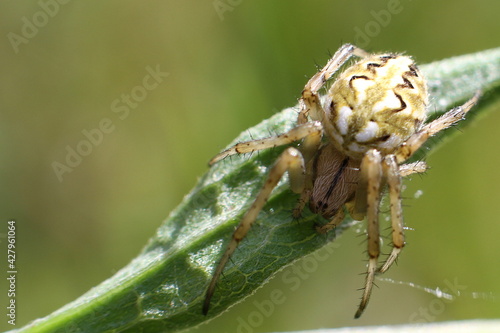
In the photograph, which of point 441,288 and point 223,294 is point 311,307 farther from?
point 223,294

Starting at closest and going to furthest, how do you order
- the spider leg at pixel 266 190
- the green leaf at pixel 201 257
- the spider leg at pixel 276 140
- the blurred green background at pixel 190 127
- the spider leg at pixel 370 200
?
the green leaf at pixel 201 257, the spider leg at pixel 266 190, the spider leg at pixel 370 200, the spider leg at pixel 276 140, the blurred green background at pixel 190 127

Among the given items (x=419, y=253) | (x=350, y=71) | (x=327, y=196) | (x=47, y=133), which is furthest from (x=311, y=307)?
(x=47, y=133)

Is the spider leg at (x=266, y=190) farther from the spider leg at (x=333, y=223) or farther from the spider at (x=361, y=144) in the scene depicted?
the spider leg at (x=333, y=223)

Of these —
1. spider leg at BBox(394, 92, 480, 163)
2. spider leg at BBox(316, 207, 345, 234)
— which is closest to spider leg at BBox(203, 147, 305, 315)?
spider leg at BBox(316, 207, 345, 234)

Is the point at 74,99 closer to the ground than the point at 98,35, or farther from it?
closer to the ground

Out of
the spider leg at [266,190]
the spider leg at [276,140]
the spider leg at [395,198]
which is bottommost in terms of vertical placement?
the spider leg at [395,198]

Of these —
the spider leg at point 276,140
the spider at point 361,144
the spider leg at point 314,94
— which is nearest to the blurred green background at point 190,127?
the spider leg at point 314,94
